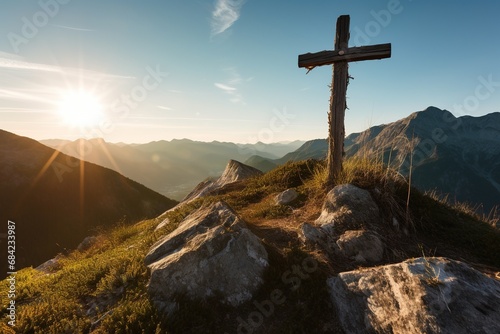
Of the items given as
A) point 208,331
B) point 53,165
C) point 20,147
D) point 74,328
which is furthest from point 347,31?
point 20,147

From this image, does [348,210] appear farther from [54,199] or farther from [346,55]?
[54,199]

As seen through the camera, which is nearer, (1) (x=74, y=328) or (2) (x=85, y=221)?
(1) (x=74, y=328)

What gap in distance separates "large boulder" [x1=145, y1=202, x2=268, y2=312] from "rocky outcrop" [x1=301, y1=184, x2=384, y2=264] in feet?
6.03

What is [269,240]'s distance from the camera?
24.8 ft

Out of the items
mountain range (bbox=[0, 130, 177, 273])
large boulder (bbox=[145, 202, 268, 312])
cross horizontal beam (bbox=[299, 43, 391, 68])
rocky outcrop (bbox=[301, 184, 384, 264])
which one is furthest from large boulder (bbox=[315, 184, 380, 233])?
mountain range (bbox=[0, 130, 177, 273])

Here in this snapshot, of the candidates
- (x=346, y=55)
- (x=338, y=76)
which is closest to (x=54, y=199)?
(x=338, y=76)

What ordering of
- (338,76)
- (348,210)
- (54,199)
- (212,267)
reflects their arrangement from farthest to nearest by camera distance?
1. (54,199)
2. (338,76)
3. (348,210)
4. (212,267)

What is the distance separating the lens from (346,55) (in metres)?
9.20

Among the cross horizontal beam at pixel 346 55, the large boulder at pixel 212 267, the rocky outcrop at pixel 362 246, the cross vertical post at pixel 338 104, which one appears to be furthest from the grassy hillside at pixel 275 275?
the cross horizontal beam at pixel 346 55

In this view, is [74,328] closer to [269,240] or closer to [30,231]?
[269,240]

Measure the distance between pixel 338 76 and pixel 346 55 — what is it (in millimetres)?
742

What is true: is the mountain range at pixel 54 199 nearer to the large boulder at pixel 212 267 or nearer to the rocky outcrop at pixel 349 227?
the large boulder at pixel 212 267

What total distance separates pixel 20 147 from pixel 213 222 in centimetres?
9447

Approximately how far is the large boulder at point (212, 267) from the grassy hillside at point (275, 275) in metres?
0.22
